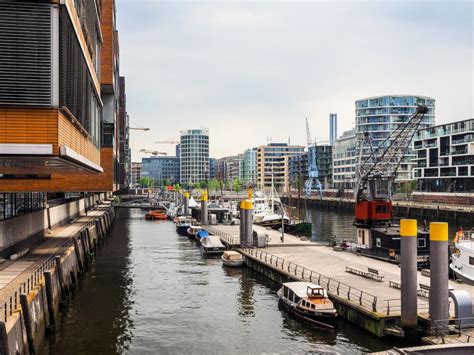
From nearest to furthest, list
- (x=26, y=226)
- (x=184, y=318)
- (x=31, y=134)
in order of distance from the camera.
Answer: (x=31, y=134)
(x=184, y=318)
(x=26, y=226)

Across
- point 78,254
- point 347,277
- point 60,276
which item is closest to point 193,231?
point 78,254

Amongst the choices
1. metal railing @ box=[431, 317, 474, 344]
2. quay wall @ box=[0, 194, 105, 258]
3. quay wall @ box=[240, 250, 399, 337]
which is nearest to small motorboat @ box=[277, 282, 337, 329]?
quay wall @ box=[240, 250, 399, 337]

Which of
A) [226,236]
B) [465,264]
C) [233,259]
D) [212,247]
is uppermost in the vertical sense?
[465,264]

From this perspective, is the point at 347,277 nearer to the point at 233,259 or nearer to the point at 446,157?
the point at 233,259

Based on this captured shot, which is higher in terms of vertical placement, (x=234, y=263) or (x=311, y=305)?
(x=311, y=305)

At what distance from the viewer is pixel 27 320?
3008cm

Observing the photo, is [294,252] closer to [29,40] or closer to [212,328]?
[212,328]

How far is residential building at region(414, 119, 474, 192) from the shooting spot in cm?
15300

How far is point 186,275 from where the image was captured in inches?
2383

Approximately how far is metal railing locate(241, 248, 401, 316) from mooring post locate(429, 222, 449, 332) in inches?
136

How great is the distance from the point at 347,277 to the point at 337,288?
637 centimetres

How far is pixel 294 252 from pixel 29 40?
4246cm

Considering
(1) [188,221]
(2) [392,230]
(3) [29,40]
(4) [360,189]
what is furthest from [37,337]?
(1) [188,221]

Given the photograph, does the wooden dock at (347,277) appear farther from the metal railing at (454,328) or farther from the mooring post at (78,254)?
the mooring post at (78,254)
